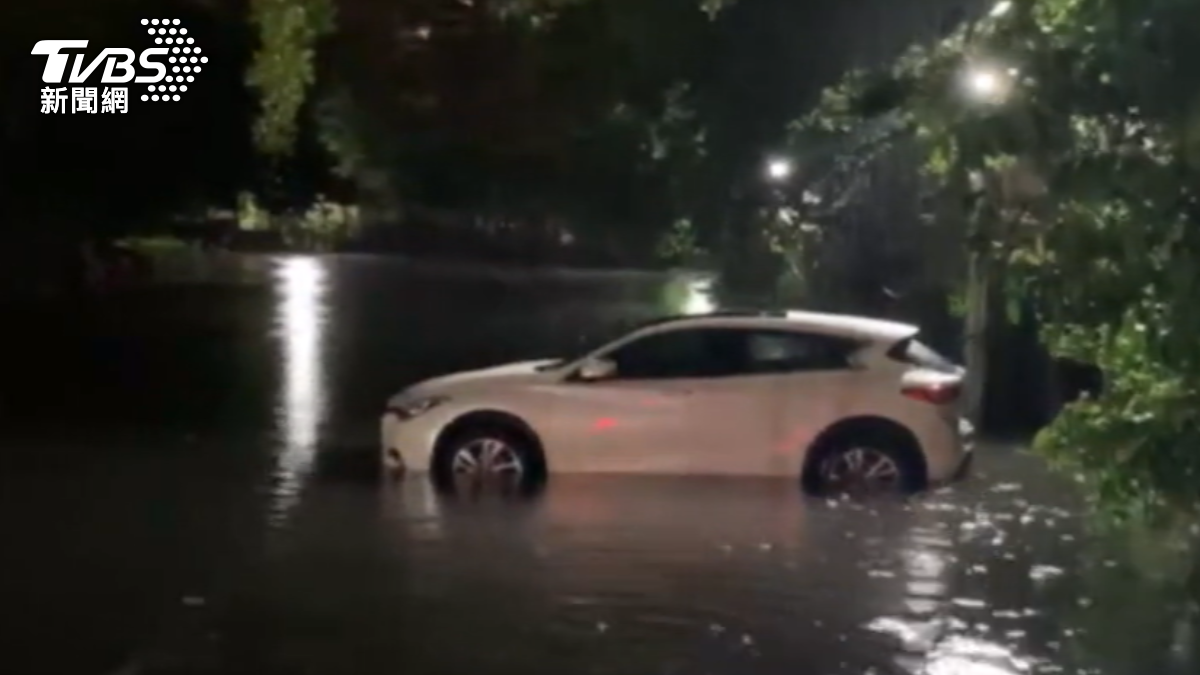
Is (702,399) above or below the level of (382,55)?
below

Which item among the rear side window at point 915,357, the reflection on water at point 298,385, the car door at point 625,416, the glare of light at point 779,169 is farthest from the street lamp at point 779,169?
the car door at point 625,416


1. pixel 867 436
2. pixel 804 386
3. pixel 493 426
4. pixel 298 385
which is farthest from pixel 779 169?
pixel 493 426

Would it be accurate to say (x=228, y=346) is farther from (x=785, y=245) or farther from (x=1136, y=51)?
(x=1136, y=51)

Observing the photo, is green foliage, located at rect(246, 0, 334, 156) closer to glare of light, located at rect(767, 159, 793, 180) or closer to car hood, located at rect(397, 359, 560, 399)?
glare of light, located at rect(767, 159, 793, 180)

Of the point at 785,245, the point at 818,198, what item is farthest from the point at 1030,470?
the point at 785,245

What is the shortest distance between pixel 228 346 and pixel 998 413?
42.6 ft

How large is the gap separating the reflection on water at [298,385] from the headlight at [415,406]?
94 cm

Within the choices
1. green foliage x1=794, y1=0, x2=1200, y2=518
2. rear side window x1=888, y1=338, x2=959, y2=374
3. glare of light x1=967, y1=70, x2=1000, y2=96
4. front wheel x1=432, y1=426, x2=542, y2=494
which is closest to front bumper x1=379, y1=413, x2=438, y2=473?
front wheel x1=432, y1=426, x2=542, y2=494

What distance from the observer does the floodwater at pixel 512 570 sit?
36.3ft

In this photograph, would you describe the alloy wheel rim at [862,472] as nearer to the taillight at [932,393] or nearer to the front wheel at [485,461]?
the taillight at [932,393]

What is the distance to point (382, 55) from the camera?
2881 centimetres

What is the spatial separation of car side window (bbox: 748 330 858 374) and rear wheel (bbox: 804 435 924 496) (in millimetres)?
609

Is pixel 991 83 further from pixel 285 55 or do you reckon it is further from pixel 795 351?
pixel 285 55

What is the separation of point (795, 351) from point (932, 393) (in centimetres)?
111
